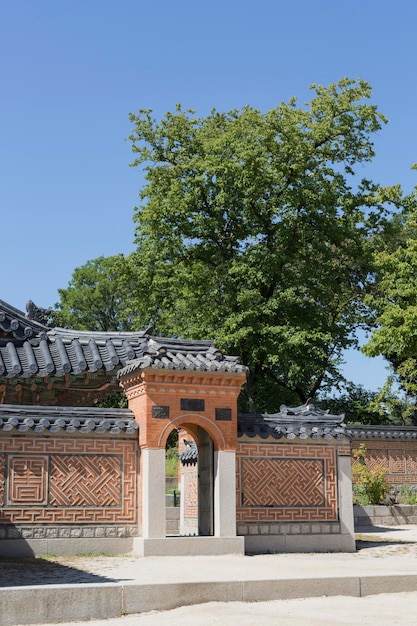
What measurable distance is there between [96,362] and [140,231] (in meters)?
17.5

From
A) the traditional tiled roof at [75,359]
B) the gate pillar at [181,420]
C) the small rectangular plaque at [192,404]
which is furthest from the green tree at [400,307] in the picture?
the small rectangular plaque at [192,404]

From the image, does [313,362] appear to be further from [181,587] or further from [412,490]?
[181,587]

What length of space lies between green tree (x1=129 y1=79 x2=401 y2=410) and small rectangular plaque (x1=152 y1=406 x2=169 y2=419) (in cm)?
1399

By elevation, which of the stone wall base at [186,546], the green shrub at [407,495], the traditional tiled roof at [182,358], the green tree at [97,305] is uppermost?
the green tree at [97,305]

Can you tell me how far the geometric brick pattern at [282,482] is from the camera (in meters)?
17.4

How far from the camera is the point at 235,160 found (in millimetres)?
31812

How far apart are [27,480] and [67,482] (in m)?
0.75

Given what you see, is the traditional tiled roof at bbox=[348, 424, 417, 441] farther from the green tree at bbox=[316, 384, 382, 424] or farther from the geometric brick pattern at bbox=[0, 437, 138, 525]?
the geometric brick pattern at bbox=[0, 437, 138, 525]

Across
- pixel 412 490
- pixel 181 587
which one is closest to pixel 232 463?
pixel 181 587

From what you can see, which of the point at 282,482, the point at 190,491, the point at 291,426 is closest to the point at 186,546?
the point at 282,482

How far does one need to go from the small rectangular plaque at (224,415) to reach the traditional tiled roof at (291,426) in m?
0.40

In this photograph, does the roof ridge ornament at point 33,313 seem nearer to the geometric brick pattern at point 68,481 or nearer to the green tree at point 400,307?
the geometric brick pattern at point 68,481

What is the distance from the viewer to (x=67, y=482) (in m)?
16.1

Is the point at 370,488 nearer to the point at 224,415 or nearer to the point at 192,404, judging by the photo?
the point at 224,415
